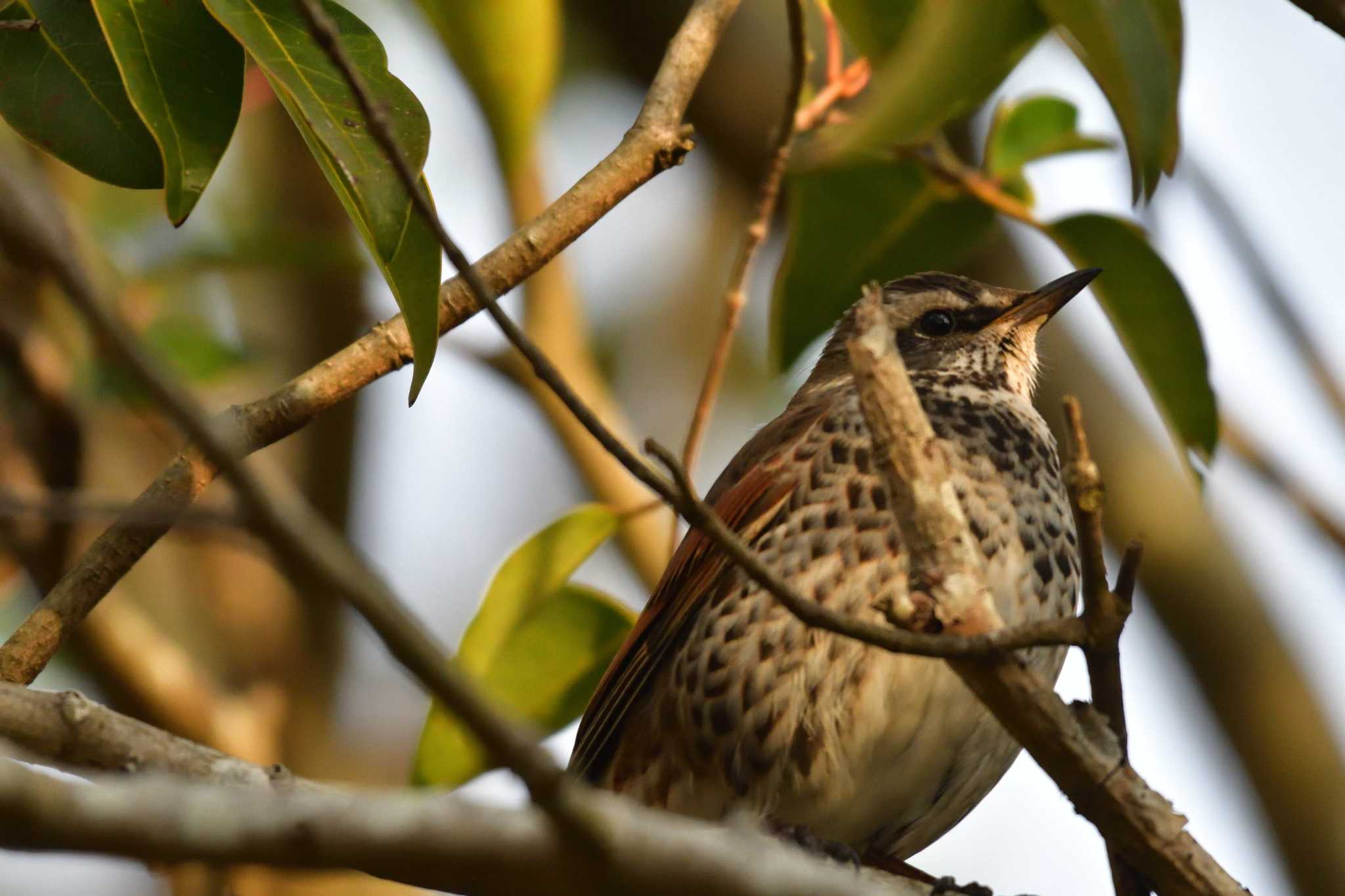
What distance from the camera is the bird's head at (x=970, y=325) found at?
4.83 meters

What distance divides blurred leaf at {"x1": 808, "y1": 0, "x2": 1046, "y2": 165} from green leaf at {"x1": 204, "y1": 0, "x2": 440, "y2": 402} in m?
1.07

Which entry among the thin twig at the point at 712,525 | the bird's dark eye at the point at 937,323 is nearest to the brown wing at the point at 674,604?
the bird's dark eye at the point at 937,323

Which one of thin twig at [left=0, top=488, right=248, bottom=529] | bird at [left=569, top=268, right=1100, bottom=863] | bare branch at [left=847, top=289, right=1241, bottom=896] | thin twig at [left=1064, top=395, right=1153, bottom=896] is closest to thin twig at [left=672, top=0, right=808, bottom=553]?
bird at [left=569, top=268, right=1100, bottom=863]

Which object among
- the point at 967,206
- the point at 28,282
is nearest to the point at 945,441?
the point at 967,206

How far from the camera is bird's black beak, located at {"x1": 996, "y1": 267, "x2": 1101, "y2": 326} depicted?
4.63m

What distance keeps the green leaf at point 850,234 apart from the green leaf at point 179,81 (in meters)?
2.08

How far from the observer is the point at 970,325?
4973 mm

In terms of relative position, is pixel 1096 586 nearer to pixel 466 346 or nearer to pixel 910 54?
pixel 910 54

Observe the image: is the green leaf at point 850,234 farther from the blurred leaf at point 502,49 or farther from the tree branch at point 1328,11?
the tree branch at point 1328,11

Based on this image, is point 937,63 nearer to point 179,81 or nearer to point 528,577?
point 179,81

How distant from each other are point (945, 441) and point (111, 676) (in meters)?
2.73

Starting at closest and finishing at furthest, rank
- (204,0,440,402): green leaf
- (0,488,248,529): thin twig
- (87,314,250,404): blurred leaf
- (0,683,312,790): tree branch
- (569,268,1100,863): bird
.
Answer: (0,488,248,529): thin twig < (0,683,312,790): tree branch < (204,0,440,402): green leaf < (569,268,1100,863): bird < (87,314,250,404): blurred leaf

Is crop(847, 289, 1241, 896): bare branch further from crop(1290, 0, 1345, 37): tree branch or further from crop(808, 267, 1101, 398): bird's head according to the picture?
crop(808, 267, 1101, 398): bird's head

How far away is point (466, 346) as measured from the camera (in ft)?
18.2
